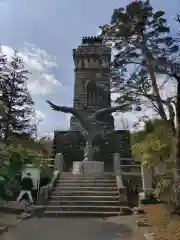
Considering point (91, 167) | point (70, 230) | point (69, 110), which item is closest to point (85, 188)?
point (91, 167)

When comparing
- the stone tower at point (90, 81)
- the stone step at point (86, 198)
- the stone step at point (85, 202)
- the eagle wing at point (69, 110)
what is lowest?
the stone step at point (85, 202)

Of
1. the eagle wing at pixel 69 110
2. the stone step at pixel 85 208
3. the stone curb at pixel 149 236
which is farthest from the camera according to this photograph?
the eagle wing at pixel 69 110

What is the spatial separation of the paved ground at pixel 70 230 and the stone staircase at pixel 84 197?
1.37 metres

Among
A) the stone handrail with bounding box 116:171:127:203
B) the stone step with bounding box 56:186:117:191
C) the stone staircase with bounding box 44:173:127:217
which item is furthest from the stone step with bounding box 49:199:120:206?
the stone step with bounding box 56:186:117:191

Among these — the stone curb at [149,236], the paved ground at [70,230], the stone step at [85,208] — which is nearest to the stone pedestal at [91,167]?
the stone step at [85,208]

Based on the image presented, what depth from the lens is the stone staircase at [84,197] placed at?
484 inches

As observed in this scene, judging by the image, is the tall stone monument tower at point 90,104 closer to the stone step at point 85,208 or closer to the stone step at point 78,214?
the stone step at point 85,208

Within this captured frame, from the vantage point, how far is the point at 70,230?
Answer: 8.96 metres

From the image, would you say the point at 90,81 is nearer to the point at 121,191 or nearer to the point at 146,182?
the point at 146,182

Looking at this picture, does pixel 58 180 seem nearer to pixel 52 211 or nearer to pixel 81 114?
pixel 52 211

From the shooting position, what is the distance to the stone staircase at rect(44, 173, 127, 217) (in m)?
12.3

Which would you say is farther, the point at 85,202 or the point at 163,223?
the point at 85,202

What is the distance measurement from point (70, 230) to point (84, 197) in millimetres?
4734

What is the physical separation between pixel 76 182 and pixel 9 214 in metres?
4.59
